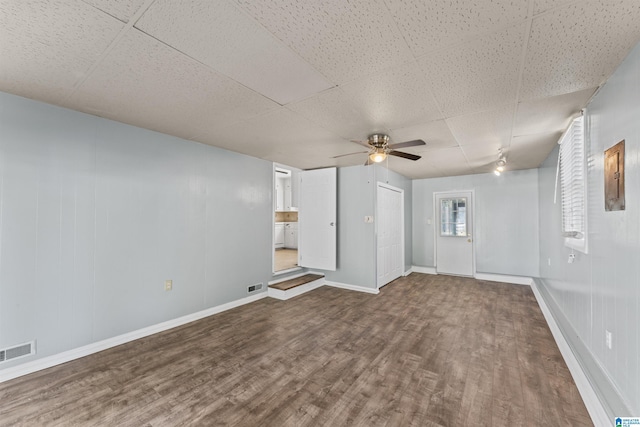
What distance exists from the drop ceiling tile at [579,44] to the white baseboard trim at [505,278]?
4622 millimetres

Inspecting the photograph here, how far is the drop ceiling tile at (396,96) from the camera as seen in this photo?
6.20 ft

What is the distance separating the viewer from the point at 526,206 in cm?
546

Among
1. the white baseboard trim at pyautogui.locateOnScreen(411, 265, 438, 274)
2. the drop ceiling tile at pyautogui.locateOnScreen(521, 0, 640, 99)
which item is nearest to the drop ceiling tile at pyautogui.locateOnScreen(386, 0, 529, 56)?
the drop ceiling tile at pyautogui.locateOnScreen(521, 0, 640, 99)

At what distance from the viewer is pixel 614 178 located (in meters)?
1.71

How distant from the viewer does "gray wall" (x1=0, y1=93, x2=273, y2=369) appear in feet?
7.50

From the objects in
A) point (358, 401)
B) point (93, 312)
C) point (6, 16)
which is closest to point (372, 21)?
point (6, 16)

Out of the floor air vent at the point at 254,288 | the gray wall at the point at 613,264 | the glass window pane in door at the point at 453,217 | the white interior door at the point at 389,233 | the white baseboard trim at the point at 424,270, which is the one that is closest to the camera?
the gray wall at the point at 613,264

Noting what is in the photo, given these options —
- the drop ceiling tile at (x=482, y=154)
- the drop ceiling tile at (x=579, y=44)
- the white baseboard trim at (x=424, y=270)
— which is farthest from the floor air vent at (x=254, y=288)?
the drop ceiling tile at (x=579, y=44)

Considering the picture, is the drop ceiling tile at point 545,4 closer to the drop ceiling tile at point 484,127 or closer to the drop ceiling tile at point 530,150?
the drop ceiling tile at point 484,127

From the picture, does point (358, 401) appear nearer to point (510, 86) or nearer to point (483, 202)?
point (510, 86)

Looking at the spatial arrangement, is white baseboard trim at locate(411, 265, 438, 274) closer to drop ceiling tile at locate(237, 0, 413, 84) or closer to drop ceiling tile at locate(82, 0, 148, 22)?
drop ceiling tile at locate(237, 0, 413, 84)

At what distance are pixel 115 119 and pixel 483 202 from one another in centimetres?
665

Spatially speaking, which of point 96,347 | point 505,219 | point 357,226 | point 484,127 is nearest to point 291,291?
point 357,226

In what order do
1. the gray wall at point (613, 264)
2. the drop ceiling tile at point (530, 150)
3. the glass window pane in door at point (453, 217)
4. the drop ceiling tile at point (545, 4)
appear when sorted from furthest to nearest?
the glass window pane in door at point (453, 217)
the drop ceiling tile at point (530, 150)
the gray wall at point (613, 264)
the drop ceiling tile at point (545, 4)
